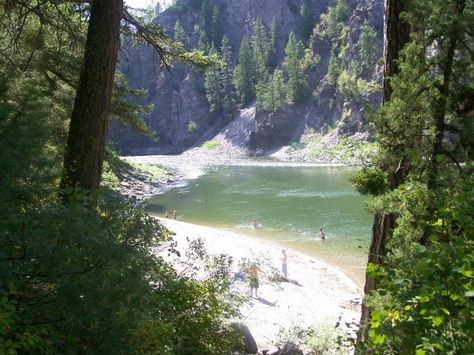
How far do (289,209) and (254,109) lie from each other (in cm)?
6645

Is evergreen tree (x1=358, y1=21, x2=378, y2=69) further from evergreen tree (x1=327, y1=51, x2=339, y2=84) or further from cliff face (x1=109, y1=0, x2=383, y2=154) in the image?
evergreen tree (x1=327, y1=51, x2=339, y2=84)

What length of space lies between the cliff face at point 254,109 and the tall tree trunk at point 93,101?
5541cm

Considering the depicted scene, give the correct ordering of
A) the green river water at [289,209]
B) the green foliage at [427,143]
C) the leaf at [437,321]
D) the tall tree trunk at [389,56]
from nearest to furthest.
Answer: the leaf at [437,321] → the green foliage at [427,143] → the tall tree trunk at [389,56] → the green river water at [289,209]

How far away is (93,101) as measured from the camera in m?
5.12

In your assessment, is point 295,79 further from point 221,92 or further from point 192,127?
point 192,127

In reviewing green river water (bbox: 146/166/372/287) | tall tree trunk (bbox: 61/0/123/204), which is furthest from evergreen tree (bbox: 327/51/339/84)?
tall tree trunk (bbox: 61/0/123/204)

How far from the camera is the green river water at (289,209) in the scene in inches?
876

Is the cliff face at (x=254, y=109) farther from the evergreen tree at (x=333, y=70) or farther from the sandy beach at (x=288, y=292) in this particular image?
the sandy beach at (x=288, y=292)

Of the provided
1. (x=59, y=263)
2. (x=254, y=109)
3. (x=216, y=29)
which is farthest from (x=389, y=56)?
(x=216, y=29)

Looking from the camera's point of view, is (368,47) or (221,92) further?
(221,92)

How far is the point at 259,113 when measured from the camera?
89562 mm

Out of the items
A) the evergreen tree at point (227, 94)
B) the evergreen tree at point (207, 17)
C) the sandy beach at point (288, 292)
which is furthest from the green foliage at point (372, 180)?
the evergreen tree at point (207, 17)

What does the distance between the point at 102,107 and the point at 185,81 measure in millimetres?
Answer: 108521

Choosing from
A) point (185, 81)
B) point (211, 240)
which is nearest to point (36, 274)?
point (211, 240)
